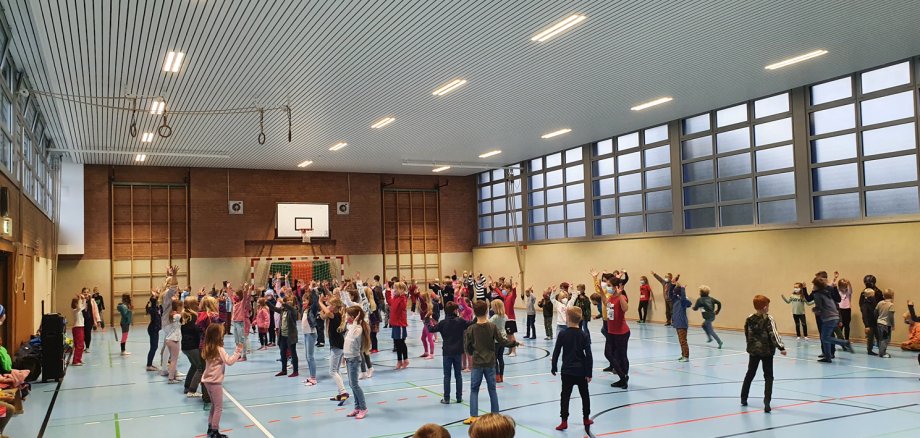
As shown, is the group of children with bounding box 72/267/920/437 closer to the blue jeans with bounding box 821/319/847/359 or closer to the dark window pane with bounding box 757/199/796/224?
the blue jeans with bounding box 821/319/847/359

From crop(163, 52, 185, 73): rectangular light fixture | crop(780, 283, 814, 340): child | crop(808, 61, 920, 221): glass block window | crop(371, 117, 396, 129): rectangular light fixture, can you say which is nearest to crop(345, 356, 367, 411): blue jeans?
crop(163, 52, 185, 73): rectangular light fixture

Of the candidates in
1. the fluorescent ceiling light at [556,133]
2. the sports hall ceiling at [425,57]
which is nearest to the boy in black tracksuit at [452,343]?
the sports hall ceiling at [425,57]

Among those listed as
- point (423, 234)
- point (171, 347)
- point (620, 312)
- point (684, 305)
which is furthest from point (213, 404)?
point (423, 234)

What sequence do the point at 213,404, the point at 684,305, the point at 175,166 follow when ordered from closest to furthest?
the point at 213,404, the point at 684,305, the point at 175,166

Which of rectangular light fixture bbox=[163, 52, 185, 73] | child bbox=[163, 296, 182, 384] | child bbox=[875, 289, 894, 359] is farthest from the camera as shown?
child bbox=[875, 289, 894, 359]

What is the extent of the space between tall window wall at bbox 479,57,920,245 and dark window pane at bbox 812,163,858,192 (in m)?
0.03

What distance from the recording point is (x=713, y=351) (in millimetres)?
15211

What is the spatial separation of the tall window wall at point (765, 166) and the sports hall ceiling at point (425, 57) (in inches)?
34.7

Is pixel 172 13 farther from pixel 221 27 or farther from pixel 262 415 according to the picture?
pixel 262 415

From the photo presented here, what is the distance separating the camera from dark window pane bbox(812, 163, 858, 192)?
17203 mm

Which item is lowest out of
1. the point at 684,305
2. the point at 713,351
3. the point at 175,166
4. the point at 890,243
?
the point at 713,351

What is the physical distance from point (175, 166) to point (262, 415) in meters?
22.2

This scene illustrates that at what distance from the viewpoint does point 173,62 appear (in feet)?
45.7

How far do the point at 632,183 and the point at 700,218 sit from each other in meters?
3.50
